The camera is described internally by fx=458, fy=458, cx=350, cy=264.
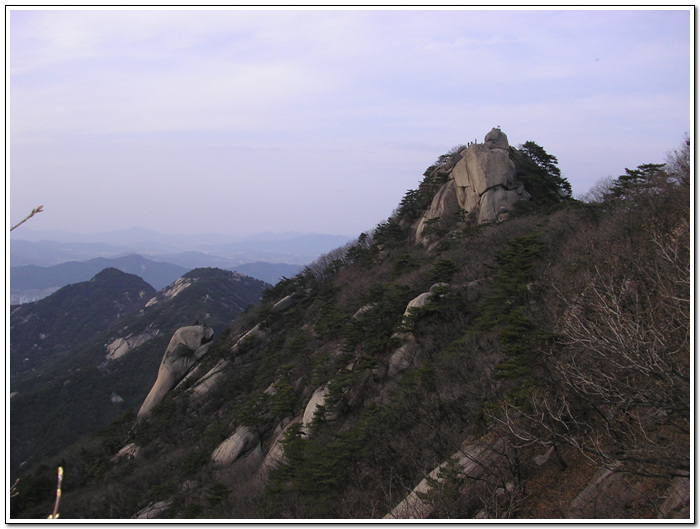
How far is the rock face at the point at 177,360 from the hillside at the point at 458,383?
191mm

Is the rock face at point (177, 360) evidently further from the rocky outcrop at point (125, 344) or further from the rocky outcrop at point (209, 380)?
the rocky outcrop at point (125, 344)

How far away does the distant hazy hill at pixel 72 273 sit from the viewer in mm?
104812

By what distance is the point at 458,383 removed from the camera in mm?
13328

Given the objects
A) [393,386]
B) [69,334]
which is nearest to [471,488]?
[393,386]

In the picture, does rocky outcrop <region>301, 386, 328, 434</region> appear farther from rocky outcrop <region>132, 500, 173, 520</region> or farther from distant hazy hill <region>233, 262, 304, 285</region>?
distant hazy hill <region>233, 262, 304, 285</region>

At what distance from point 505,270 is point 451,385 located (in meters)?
6.92

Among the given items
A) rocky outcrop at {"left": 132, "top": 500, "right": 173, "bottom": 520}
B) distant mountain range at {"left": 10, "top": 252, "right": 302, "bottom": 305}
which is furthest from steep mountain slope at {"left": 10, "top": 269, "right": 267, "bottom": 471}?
rocky outcrop at {"left": 132, "top": 500, "right": 173, "bottom": 520}

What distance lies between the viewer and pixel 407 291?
22.5m

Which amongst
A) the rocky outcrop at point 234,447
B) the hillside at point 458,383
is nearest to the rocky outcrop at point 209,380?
the hillside at point 458,383

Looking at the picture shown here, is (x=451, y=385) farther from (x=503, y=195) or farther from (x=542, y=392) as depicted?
(x=503, y=195)

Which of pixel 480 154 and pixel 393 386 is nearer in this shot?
pixel 393 386

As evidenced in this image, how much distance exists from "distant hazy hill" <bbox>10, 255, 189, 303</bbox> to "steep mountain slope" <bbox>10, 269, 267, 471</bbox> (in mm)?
19883

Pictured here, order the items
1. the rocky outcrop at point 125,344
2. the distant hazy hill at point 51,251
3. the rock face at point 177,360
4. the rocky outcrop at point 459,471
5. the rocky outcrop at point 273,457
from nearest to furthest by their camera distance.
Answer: the rocky outcrop at point 459,471
the rocky outcrop at point 273,457
the rock face at point 177,360
the rocky outcrop at point 125,344
the distant hazy hill at point 51,251

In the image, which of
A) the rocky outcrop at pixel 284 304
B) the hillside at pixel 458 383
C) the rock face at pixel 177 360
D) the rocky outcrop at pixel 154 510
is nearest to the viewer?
the hillside at pixel 458 383
